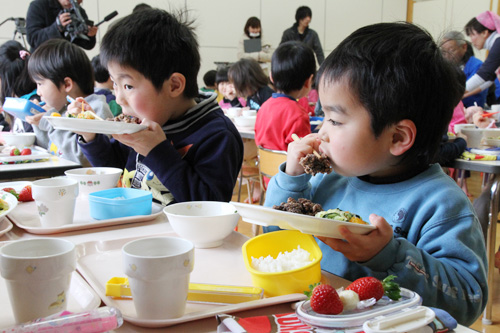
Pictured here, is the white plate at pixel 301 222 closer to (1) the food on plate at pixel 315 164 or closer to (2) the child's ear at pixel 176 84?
(1) the food on plate at pixel 315 164

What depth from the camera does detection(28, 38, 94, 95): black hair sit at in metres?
2.60

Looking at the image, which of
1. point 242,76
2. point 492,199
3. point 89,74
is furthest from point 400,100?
point 242,76

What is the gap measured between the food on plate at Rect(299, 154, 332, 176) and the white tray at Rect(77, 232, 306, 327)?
8.3 inches

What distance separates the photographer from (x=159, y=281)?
2.08ft

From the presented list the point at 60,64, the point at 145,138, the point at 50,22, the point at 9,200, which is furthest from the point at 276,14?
the point at 9,200

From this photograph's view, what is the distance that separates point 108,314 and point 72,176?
896 mm

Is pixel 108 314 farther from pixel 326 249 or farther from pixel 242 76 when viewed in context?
pixel 242 76

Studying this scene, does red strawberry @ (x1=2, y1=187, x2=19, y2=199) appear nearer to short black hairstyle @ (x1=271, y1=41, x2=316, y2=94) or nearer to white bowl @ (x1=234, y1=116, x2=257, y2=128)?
short black hairstyle @ (x1=271, y1=41, x2=316, y2=94)

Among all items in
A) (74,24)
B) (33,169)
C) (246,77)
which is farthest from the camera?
(246,77)

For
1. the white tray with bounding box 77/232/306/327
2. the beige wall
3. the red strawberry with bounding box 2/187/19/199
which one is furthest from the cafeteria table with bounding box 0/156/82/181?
the beige wall

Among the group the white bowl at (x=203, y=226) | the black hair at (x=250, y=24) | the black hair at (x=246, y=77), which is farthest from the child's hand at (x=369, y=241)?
the black hair at (x=250, y=24)

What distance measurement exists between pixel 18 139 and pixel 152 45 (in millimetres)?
1448

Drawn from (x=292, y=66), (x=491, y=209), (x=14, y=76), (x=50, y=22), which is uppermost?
(x=50, y=22)

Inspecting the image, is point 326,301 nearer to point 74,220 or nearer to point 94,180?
point 74,220
